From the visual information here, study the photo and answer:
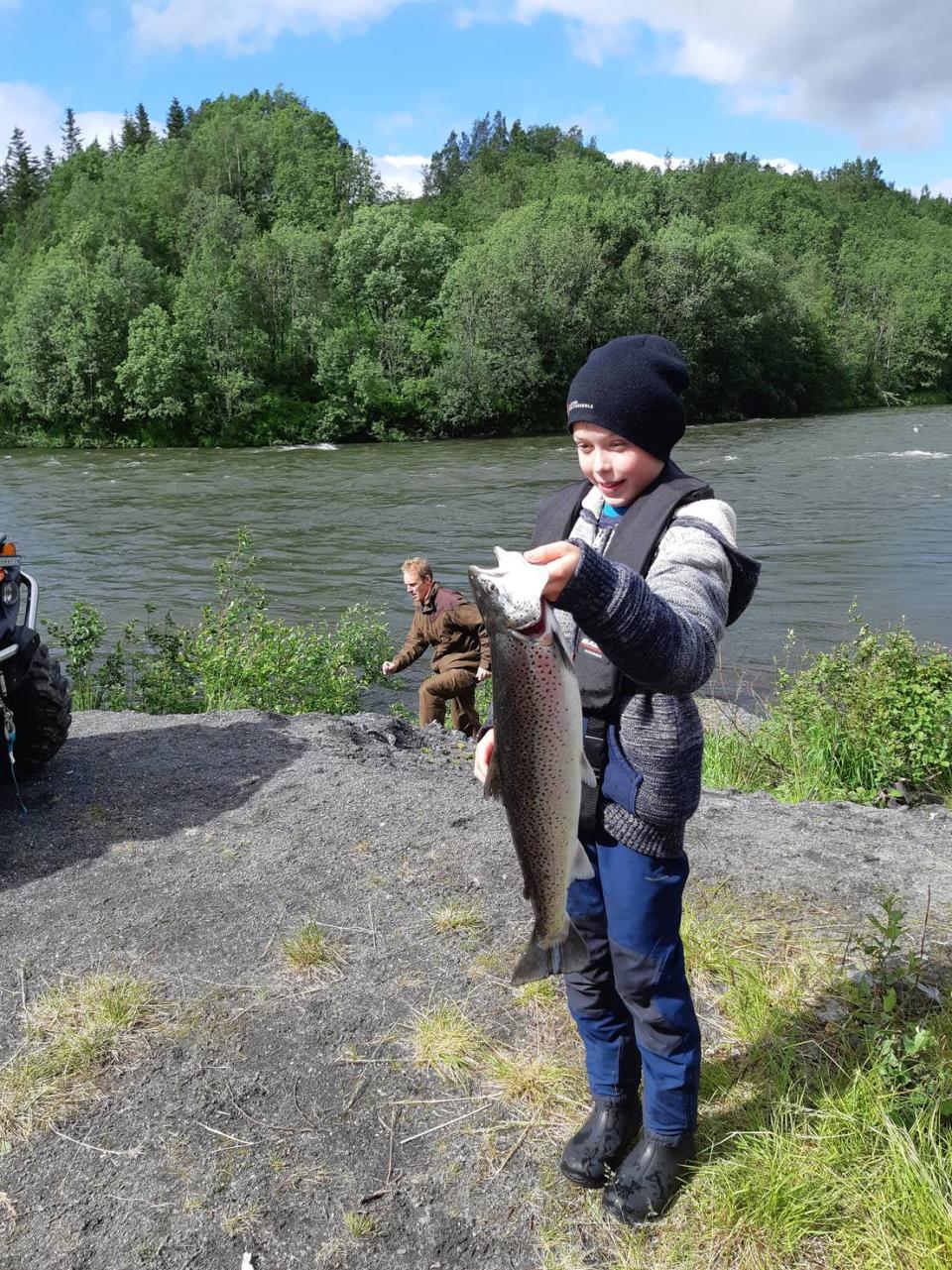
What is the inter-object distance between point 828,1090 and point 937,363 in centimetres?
7294

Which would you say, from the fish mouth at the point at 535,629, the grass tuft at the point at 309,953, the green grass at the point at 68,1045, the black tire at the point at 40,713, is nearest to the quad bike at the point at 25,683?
the black tire at the point at 40,713

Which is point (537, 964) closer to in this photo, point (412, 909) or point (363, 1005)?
point (363, 1005)

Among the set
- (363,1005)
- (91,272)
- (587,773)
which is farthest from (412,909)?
(91,272)

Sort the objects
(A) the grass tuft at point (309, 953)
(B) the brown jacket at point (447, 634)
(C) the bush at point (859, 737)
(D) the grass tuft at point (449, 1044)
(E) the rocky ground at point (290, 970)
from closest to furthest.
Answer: (E) the rocky ground at point (290, 970)
(D) the grass tuft at point (449, 1044)
(A) the grass tuft at point (309, 953)
(C) the bush at point (859, 737)
(B) the brown jacket at point (447, 634)

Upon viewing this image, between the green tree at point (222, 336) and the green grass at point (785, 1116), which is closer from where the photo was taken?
the green grass at point (785, 1116)

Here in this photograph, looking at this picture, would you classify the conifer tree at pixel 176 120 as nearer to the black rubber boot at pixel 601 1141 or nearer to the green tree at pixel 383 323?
the green tree at pixel 383 323

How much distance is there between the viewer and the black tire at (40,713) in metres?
5.39

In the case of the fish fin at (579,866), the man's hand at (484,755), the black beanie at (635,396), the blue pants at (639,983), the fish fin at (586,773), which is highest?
the black beanie at (635,396)

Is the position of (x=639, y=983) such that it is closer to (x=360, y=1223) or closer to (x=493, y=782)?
(x=493, y=782)

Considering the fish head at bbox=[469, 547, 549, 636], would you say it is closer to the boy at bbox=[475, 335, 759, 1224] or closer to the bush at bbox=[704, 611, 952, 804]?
the boy at bbox=[475, 335, 759, 1224]

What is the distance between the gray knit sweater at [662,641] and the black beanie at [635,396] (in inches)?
7.8

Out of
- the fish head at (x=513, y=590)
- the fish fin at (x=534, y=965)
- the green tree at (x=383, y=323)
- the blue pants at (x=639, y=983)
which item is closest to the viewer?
the fish head at (x=513, y=590)

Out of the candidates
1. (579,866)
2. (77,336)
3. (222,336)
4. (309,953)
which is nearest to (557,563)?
(579,866)

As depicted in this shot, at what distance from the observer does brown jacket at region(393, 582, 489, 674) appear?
26.9ft
